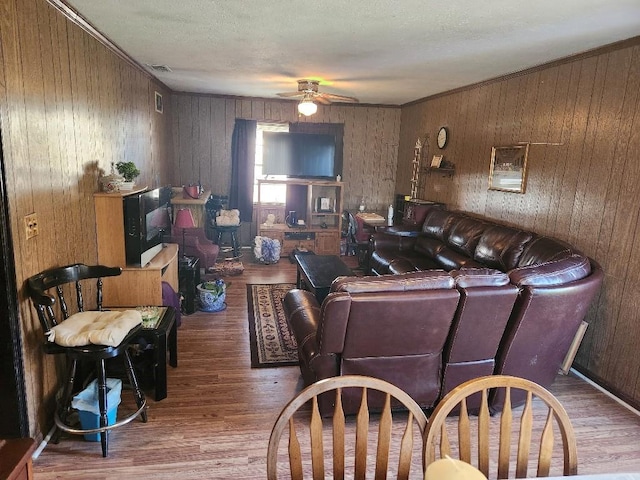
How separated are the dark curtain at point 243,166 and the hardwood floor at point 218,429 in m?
3.71

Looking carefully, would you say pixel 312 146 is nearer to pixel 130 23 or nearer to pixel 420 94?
pixel 420 94

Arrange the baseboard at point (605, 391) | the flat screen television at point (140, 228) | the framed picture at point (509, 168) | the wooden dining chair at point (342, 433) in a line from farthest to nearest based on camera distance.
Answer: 1. the framed picture at point (509, 168)
2. the flat screen television at point (140, 228)
3. the baseboard at point (605, 391)
4. the wooden dining chair at point (342, 433)

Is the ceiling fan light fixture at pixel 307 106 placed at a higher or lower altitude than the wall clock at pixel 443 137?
higher

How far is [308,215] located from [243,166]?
4.44 ft

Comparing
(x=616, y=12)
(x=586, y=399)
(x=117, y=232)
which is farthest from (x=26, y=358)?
(x=616, y=12)

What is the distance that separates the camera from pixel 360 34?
311cm

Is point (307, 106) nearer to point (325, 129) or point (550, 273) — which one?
point (325, 129)

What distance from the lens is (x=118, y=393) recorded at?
2461 mm

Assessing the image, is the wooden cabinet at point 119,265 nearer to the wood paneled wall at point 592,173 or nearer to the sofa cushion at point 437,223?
the sofa cushion at point 437,223

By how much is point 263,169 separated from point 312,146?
87 cm

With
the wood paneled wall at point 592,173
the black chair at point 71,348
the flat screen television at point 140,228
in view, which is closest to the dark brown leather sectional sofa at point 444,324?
the wood paneled wall at point 592,173

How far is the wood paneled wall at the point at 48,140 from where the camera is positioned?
6.93ft

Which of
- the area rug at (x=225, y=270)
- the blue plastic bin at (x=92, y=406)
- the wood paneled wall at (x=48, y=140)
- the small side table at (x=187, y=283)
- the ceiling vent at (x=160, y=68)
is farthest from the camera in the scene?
the area rug at (x=225, y=270)

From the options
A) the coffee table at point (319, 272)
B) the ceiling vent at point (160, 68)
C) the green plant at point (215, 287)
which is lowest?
the green plant at point (215, 287)
